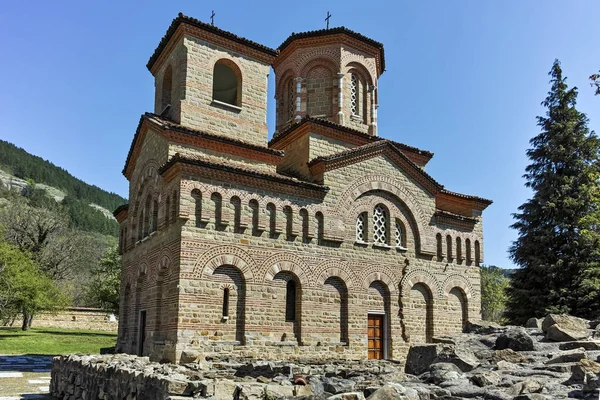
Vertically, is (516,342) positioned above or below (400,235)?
below

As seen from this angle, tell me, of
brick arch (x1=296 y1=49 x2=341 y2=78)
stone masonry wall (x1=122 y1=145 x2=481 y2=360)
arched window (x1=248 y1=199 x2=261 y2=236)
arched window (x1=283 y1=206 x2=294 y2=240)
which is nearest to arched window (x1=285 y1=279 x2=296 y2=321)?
stone masonry wall (x1=122 y1=145 x2=481 y2=360)

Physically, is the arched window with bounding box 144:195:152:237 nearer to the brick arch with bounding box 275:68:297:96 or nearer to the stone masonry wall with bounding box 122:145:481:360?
the stone masonry wall with bounding box 122:145:481:360

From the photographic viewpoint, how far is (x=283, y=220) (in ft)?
50.9

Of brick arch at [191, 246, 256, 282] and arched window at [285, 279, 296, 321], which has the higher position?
brick arch at [191, 246, 256, 282]

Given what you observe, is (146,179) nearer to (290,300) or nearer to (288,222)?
(288,222)

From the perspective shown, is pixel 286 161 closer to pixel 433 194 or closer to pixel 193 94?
pixel 193 94

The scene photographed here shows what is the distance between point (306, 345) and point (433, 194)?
7.90 meters

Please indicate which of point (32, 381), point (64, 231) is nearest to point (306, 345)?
point (32, 381)

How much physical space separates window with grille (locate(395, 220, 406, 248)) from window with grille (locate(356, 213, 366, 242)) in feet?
5.04

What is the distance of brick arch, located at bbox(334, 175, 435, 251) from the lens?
17.0 metres

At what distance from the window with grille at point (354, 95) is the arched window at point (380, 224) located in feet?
15.3

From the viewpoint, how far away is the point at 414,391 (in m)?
7.06

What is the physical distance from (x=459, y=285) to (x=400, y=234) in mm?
3297

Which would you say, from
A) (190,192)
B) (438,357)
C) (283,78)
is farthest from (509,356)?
(283,78)
